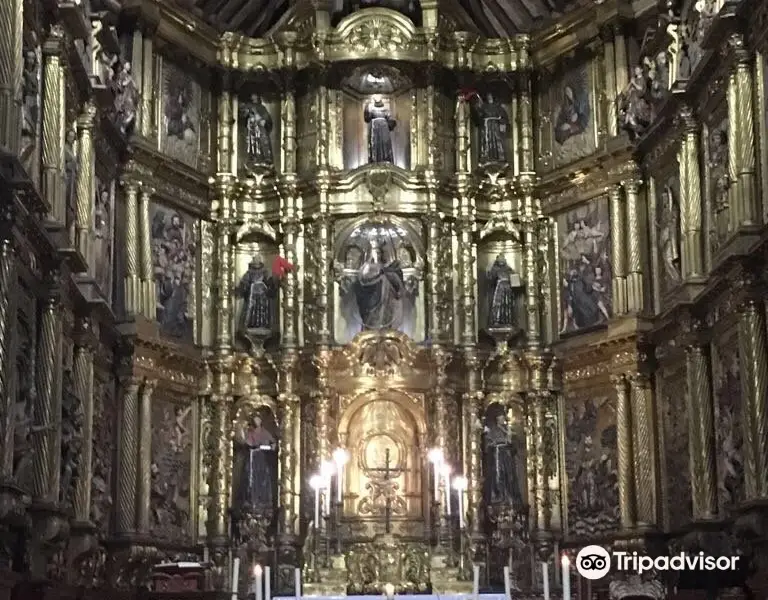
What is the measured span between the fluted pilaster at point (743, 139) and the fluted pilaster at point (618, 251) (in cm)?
534

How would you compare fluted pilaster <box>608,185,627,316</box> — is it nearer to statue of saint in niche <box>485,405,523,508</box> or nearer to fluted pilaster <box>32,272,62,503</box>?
statue of saint in niche <box>485,405,523,508</box>

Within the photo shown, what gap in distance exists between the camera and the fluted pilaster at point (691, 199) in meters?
21.9

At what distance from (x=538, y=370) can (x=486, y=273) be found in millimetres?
2481

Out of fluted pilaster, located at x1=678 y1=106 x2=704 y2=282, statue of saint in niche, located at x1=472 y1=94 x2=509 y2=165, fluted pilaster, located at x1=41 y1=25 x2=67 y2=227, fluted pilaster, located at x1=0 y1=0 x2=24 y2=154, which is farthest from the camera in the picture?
statue of saint in niche, located at x1=472 y1=94 x2=509 y2=165

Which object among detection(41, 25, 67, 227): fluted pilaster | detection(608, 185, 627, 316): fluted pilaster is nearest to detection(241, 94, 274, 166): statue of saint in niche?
detection(608, 185, 627, 316): fluted pilaster

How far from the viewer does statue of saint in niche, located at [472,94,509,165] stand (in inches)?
1092

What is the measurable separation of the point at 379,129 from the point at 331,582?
9.45 m

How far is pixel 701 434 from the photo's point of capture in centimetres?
2134

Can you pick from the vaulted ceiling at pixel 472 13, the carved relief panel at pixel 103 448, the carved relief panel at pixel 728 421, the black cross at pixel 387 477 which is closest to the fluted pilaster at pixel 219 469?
the carved relief panel at pixel 103 448

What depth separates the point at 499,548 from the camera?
25.3m

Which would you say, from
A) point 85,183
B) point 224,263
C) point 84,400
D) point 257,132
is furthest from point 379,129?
point 84,400

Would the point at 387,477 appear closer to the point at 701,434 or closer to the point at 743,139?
the point at 701,434

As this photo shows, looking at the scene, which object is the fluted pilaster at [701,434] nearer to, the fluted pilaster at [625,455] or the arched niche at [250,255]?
the fluted pilaster at [625,455]
